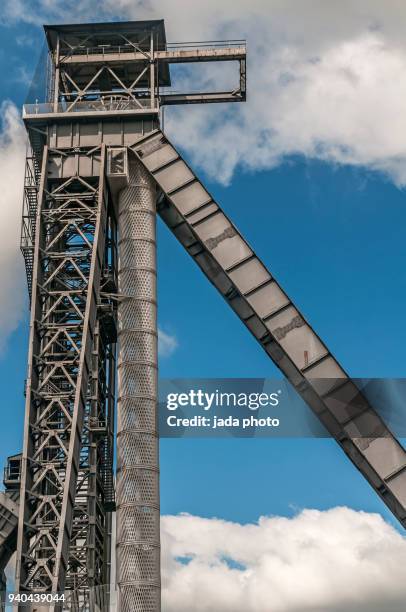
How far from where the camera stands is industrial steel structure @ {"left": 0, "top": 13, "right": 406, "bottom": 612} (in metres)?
34.3

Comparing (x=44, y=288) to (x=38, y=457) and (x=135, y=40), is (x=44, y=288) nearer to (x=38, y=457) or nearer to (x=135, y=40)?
(x=38, y=457)

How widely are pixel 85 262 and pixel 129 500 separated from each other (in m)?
9.74

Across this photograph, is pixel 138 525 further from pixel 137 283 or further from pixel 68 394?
pixel 137 283

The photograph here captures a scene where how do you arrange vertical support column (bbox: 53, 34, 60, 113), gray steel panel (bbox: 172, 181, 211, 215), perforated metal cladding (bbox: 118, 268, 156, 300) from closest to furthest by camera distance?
perforated metal cladding (bbox: 118, 268, 156, 300), gray steel panel (bbox: 172, 181, 211, 215), vertical support column (bbox: 53, 34, 60, 113)

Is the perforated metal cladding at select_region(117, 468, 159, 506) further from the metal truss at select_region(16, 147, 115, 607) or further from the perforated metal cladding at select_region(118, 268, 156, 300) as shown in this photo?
the perforated metal cladding at select_region(118, 268, 156, 300)

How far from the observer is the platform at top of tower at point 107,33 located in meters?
42.6

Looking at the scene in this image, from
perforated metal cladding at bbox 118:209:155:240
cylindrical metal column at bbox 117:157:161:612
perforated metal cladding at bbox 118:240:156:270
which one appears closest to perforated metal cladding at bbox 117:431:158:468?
cylindrical metal column at bbox 117:157:161:612

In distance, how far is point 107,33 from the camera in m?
42.8

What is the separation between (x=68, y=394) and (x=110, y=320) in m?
5.67

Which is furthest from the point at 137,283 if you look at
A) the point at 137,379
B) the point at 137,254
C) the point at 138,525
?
the point at 138,525

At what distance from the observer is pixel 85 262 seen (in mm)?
39281

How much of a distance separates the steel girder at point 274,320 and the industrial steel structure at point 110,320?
2.1 inches

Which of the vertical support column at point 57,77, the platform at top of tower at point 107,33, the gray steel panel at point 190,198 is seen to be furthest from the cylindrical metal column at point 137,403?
the platform at top of tower at point 107,33

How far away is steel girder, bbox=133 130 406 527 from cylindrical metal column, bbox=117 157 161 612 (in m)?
1.26
